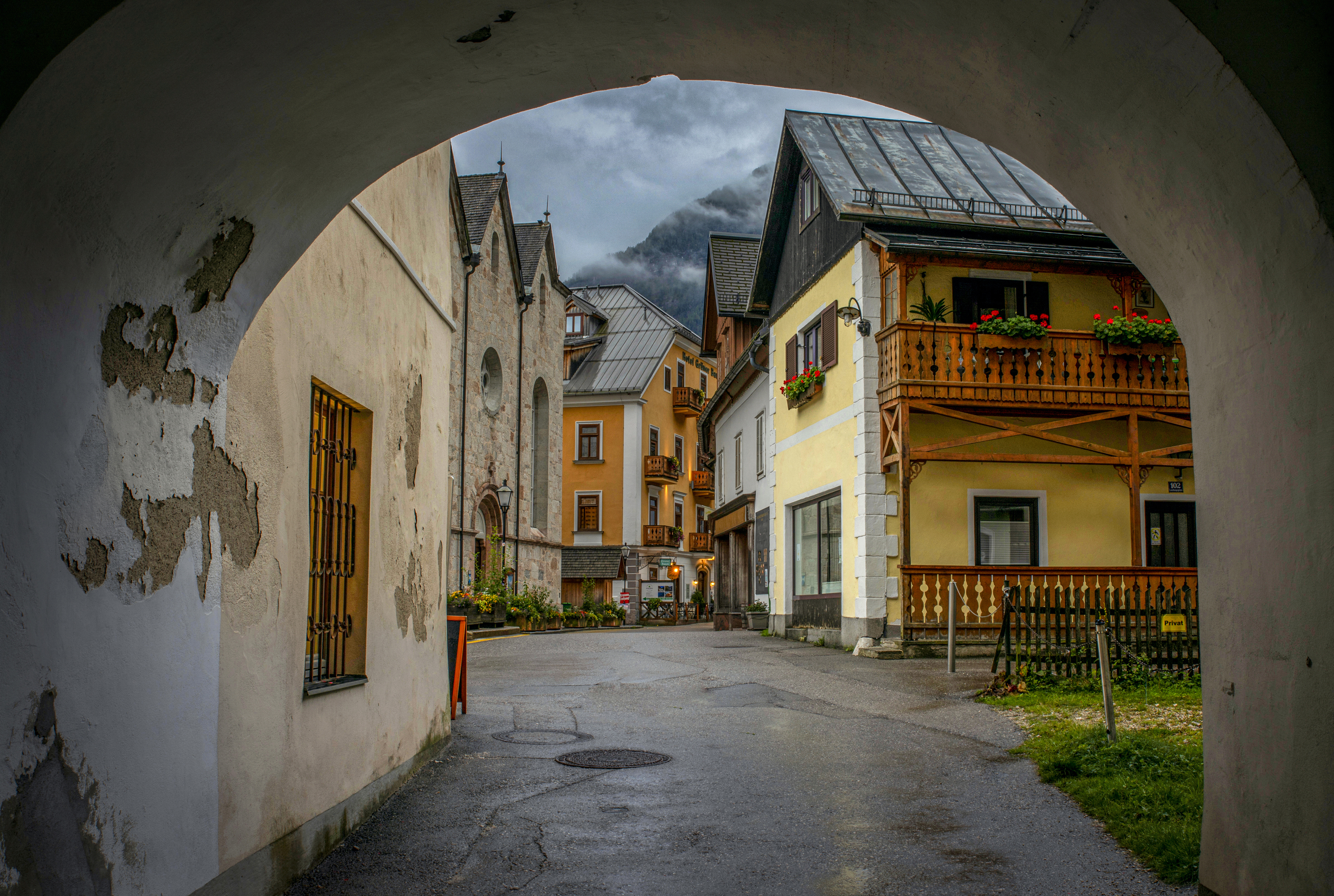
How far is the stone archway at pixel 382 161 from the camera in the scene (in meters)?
2.68

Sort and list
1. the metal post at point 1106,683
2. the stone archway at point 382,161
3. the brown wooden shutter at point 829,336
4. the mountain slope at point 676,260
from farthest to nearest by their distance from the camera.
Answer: the mountain slope at point 676,260, the brown wooden shutter at point 829,336, the metal post at point 1106,683, the stone archway at point 382,161

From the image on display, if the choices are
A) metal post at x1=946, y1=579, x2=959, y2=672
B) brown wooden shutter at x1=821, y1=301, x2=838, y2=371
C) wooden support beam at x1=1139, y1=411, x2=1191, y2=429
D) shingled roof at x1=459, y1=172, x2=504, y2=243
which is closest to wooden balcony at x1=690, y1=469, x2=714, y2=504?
shingled roof at x1=459, y1=172, x2=504, y2=243

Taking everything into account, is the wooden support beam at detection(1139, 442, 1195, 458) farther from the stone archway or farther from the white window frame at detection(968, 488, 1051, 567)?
the stone archway

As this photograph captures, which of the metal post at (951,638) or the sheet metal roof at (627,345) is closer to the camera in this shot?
the metal post at (951,638)

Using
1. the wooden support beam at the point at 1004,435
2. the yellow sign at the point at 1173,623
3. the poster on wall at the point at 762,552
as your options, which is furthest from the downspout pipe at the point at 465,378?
the yellow sign at the point at 1173,623

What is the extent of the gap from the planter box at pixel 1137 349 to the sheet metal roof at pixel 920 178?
7.38ft

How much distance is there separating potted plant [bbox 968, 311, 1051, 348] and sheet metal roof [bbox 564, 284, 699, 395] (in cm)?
3294

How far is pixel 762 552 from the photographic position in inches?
903

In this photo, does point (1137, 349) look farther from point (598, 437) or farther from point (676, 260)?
point (676, 260)

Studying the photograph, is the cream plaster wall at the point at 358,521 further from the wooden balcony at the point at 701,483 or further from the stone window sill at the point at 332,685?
the wooden balcony at the point at 701,483

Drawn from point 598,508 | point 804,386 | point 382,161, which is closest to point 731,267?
point 804,386

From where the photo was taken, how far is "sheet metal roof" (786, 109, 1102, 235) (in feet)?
56.7

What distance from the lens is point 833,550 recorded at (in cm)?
1781

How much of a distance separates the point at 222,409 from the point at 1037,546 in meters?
14.5
